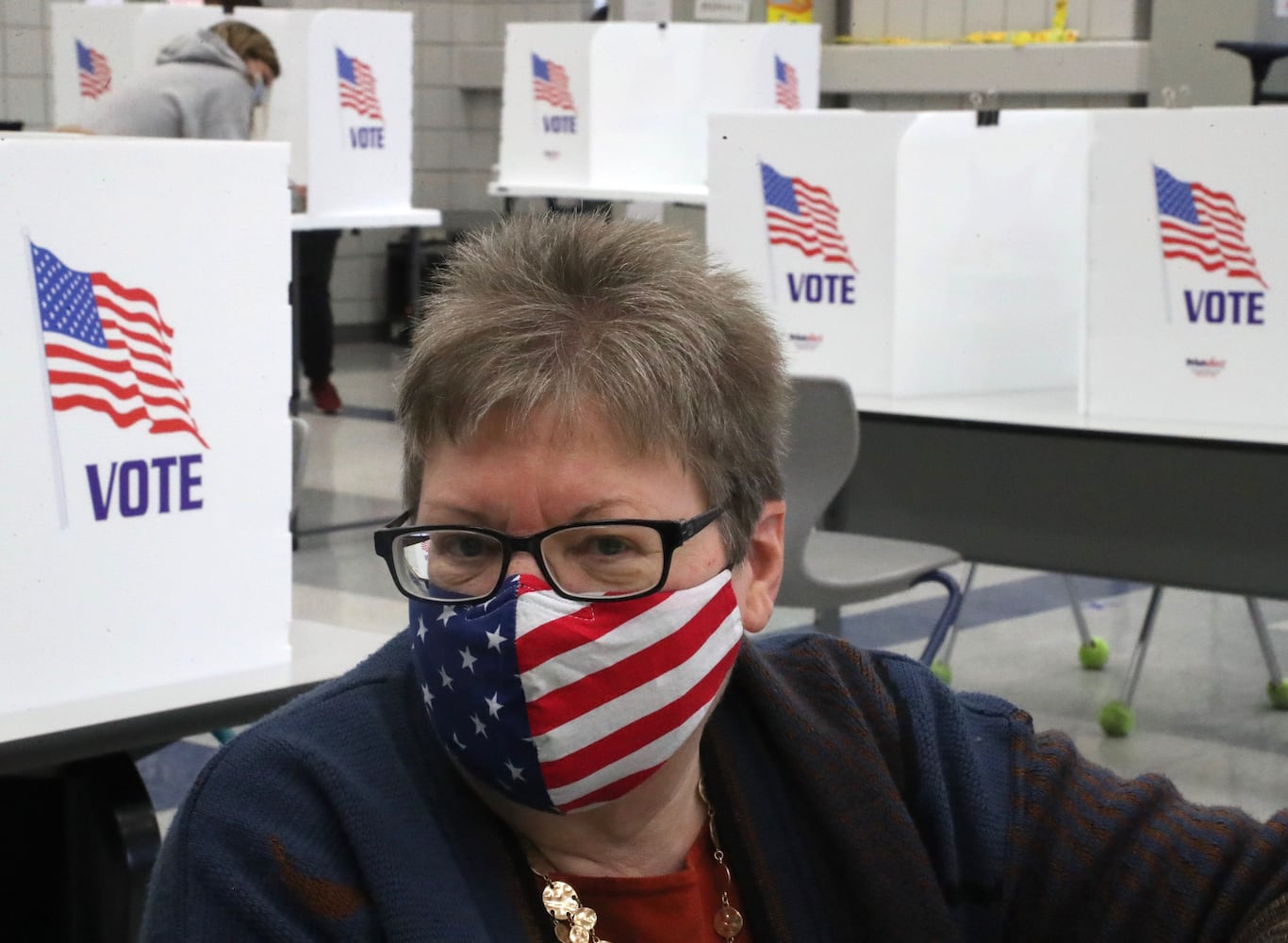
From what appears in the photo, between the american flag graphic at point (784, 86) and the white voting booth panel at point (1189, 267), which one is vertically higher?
the american flag graphic at point (784, 86)

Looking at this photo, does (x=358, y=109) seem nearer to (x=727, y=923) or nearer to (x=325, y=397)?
(x=325, y=397)

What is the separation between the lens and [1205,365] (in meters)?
3.25

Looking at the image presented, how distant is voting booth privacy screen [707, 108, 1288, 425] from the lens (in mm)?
3172

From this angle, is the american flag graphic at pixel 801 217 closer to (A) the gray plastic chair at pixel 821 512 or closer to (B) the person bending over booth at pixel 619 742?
(A) the gray plastic chair at pixel 821 512

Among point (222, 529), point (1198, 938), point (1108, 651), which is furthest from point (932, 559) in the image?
point (1198, 938)

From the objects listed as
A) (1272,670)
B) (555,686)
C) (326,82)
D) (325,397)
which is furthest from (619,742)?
(325,397)

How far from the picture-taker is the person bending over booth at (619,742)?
2.96 feet

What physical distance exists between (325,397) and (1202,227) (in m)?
5.24

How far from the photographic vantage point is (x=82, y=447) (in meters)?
1.68

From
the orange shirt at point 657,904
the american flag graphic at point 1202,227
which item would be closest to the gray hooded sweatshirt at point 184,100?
the american flag graphic at point 1202,227

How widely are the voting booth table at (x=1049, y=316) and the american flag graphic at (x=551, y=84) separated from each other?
13.4 feet

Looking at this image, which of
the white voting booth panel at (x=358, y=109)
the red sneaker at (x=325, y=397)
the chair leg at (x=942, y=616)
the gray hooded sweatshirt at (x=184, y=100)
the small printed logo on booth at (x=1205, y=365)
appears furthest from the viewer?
the red sneaker at (x=325, y=397)

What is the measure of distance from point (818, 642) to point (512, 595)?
0.99ft

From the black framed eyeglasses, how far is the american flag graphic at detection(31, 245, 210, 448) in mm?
816
